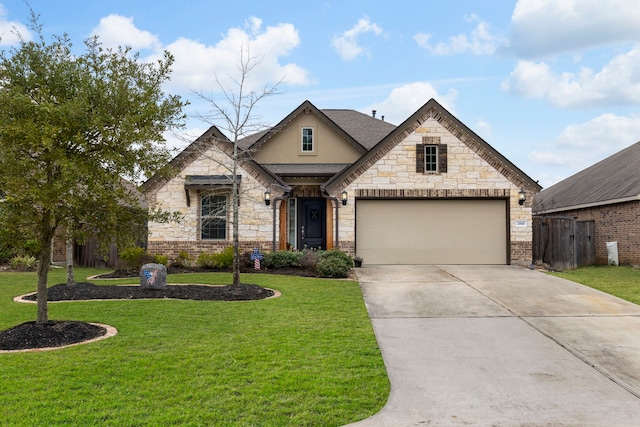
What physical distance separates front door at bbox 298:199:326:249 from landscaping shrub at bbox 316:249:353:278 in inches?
175

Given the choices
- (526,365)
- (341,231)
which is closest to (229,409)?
(526,365)

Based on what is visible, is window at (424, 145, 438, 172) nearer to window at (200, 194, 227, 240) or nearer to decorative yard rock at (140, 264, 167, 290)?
window at (200, 194, 227, 240)

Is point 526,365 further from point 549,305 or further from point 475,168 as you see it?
point 475,168

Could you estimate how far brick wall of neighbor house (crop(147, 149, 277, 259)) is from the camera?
712 inches

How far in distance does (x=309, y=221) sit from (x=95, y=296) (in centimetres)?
955

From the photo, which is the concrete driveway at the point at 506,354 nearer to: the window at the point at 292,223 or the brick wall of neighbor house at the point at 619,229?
the window at the point at 292,223

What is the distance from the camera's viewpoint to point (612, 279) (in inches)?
591

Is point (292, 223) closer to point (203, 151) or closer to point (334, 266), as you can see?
point (203, 151)

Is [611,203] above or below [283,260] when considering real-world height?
above

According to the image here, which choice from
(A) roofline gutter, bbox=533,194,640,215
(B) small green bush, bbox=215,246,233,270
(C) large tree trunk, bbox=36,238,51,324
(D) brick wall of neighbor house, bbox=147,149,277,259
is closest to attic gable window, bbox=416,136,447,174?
(D) brick wall of neighbor house, bbox=147,149,277,259

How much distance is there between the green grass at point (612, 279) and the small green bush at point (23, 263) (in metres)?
17.4

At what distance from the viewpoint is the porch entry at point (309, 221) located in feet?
65.3

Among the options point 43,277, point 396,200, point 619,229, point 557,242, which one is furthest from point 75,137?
point 619,229

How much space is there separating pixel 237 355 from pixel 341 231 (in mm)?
11459
